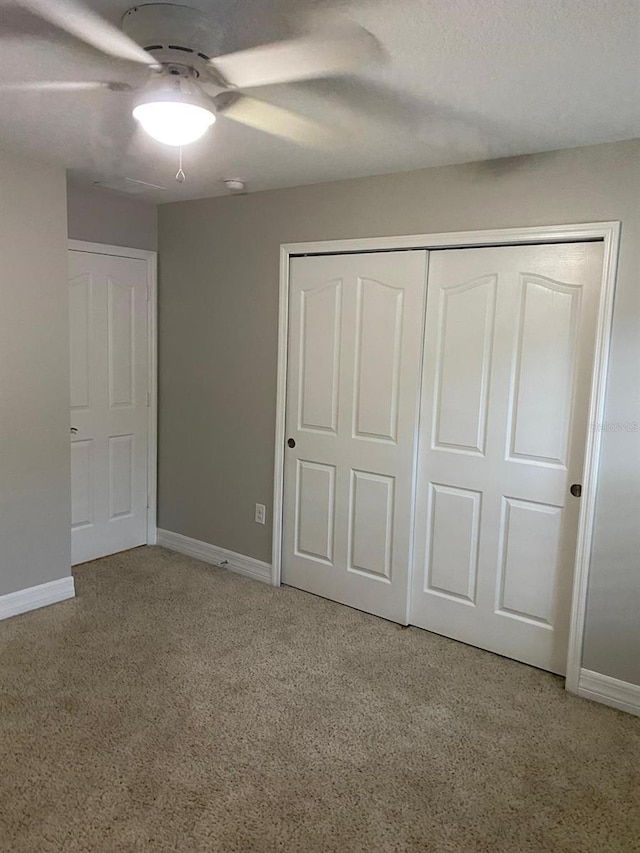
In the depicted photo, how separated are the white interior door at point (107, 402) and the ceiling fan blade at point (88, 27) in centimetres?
215

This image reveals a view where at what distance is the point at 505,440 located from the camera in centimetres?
304

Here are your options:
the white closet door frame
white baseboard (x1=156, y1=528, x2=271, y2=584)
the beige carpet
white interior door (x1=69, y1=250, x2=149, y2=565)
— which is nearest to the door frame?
white interior door (x1=69, y1=250, x2=149, y2=565)

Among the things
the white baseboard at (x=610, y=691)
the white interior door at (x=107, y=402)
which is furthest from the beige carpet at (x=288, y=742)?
the white interior door at (x=107, y=402)

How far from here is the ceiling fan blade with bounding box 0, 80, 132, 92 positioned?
7.04 feet

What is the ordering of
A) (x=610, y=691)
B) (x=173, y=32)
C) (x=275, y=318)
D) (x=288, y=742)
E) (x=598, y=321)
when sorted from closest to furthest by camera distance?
1. (x=173, y=32)
2. (x=288, y=742)
3. (x=598, y=321)
4. (x=610, y=691)
5. (x=275, y=318)

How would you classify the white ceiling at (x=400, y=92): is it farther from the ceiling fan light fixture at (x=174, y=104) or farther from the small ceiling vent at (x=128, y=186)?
the small ceiling vent at (x=128, y=186)

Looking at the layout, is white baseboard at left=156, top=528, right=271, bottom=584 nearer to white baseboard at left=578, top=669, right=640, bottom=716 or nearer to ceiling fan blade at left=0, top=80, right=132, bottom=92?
white baseboard at left=578, top=669, right=640, bottom=716

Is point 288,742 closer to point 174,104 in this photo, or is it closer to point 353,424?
point 353,424

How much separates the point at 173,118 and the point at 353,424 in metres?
1.97

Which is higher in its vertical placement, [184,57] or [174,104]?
[184,57]

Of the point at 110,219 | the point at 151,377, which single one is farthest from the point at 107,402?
the point at 110,219

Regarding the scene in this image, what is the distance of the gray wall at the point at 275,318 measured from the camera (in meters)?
2.65

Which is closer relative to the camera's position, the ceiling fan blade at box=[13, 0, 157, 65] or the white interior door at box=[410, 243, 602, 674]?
the ceiling fan blade at box=[13, 0, 157, 65]

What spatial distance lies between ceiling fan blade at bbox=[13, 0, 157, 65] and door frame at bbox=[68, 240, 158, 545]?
2.27 m
